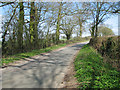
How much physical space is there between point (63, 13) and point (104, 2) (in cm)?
899

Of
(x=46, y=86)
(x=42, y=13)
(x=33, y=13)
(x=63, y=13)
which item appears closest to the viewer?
(x=46, y=86)

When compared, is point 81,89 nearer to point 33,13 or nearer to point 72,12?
point 33,13

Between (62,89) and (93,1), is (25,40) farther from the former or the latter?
(93,1)

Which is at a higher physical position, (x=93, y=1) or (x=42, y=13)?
(x=93, y=1)

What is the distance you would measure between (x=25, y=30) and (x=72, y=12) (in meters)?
15.8

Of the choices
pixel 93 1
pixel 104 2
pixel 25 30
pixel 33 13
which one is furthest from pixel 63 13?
pixel 25 30

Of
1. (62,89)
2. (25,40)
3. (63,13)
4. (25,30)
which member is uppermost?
(63,13)

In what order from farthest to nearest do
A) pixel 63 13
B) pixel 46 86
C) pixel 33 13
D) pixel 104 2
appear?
1. pixel 63 13
2. pixel 104 2
3. pixel 33 13
4. pixel 46 86

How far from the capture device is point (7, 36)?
424 inches

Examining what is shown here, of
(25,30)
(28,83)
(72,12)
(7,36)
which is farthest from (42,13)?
(28,83)

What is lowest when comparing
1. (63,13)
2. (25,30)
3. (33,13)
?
(25,30)

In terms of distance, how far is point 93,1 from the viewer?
20750mm

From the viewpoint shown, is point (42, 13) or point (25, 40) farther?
point (42, 13)

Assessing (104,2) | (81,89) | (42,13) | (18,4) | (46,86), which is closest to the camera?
(81,89)
